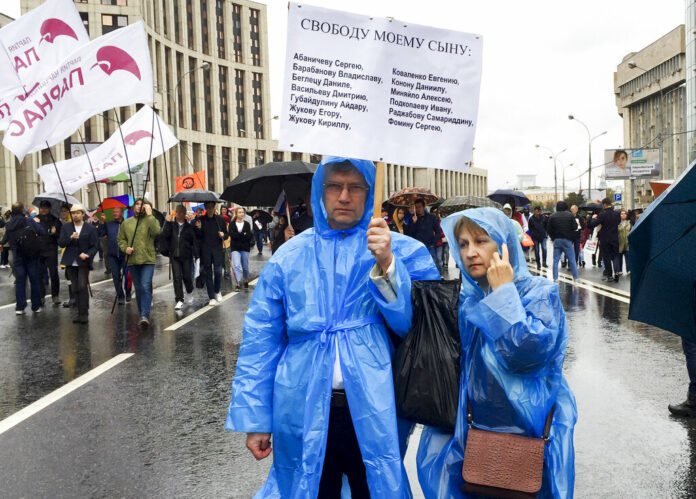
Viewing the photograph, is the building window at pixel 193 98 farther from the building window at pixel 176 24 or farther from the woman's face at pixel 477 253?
the woman's face at pixel 477 253

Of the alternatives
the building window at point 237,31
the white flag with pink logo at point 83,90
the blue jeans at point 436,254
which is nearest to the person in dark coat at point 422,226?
the blue jeans at point 436,254

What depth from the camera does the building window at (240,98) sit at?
91875 millimetres

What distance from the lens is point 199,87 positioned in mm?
82375

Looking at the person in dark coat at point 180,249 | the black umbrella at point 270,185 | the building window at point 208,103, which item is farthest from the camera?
the building window at point 208,103

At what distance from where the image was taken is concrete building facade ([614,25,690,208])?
8231 cm

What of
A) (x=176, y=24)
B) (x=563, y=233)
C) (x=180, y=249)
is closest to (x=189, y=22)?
(x=176, y=24)

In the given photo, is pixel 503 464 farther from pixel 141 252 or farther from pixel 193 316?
pixel 193 316

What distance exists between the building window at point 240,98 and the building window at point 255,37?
2988 mm

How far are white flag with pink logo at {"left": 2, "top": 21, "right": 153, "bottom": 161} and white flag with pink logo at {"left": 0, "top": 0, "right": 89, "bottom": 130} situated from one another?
Answer: 1.09ft

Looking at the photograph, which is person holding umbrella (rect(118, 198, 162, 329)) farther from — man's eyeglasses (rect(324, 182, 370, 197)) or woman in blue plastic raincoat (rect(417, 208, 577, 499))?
woman in blue plastic raincoat (rect(417, 208, 577, 499))

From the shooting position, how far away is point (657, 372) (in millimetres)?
7090

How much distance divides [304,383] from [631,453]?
9.61 feet

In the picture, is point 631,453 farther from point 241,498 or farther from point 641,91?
point 641,91

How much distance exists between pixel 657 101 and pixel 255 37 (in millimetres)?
50158
